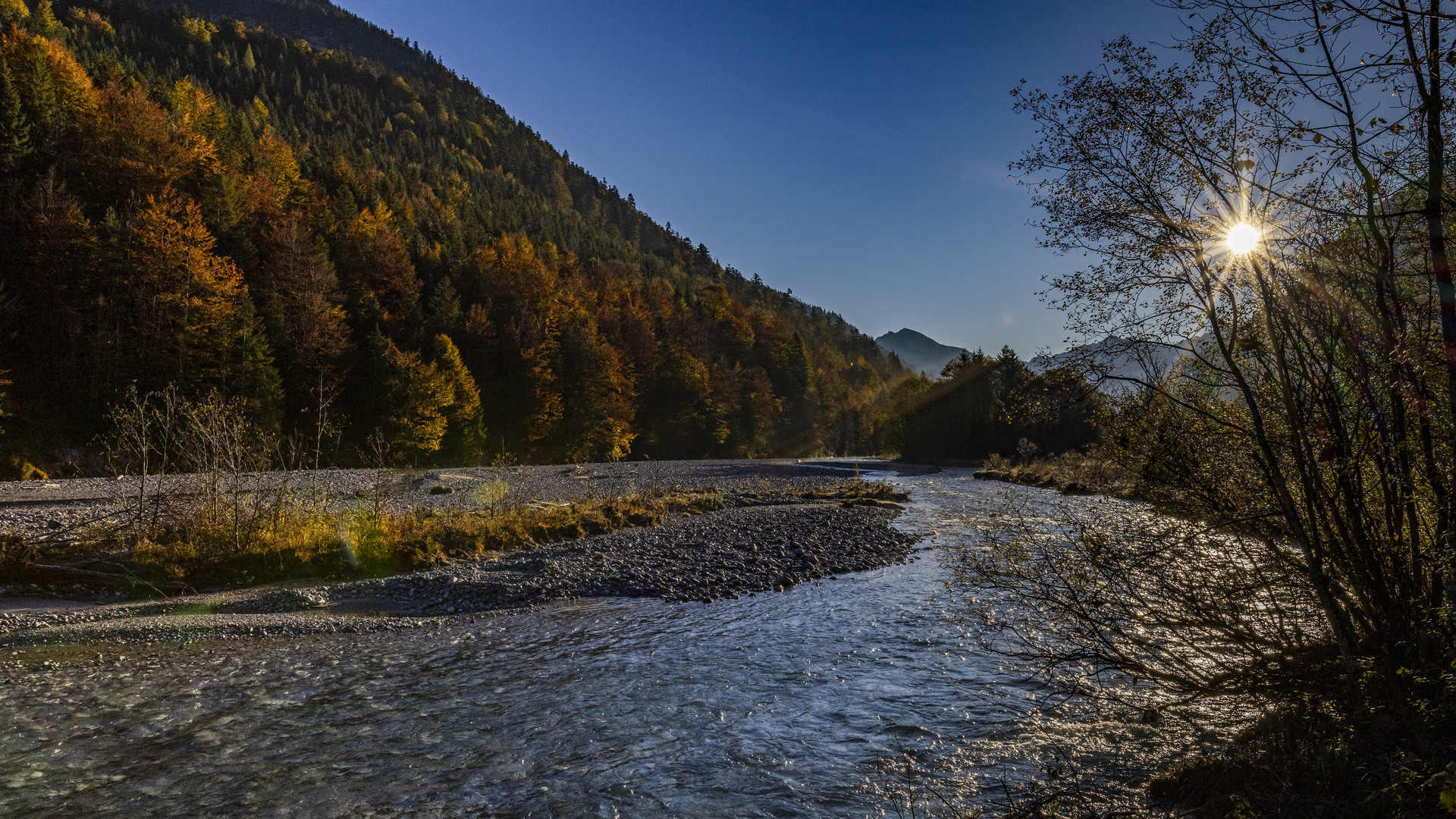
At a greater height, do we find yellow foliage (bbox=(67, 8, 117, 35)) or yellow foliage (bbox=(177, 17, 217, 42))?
yellow foliage (bbox=(177, 17, 217, 42))

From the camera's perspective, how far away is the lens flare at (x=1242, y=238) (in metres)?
4.71

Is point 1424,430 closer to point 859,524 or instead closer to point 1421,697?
point 1421,697

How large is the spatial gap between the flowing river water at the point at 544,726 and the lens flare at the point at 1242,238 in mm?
4076

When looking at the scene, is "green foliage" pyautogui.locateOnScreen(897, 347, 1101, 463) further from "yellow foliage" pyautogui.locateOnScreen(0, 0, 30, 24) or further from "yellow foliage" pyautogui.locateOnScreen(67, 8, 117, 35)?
"yellow foliage" pyautogui.locateOnScreen(67, 8, 117, 35)

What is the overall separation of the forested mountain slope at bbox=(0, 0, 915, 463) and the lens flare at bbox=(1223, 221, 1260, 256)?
625 inches

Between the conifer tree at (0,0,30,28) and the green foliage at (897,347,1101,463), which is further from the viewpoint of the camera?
the conifer tree at (0,0,30,28)

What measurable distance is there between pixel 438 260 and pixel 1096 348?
6241 cm

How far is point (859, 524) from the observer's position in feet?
67.9

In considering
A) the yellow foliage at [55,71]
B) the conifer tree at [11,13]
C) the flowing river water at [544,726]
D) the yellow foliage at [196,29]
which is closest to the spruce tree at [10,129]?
the yellow foliage at [55,71]

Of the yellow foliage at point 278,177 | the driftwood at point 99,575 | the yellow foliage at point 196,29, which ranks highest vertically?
the yellow foliage at point 196,29

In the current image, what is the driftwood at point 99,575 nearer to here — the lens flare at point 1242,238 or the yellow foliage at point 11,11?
the lens flare at point 1242,238

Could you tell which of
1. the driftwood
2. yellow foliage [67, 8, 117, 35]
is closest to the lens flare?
the driftwood

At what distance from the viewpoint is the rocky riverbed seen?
967 centimetres

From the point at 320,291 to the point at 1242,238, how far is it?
49.2m
